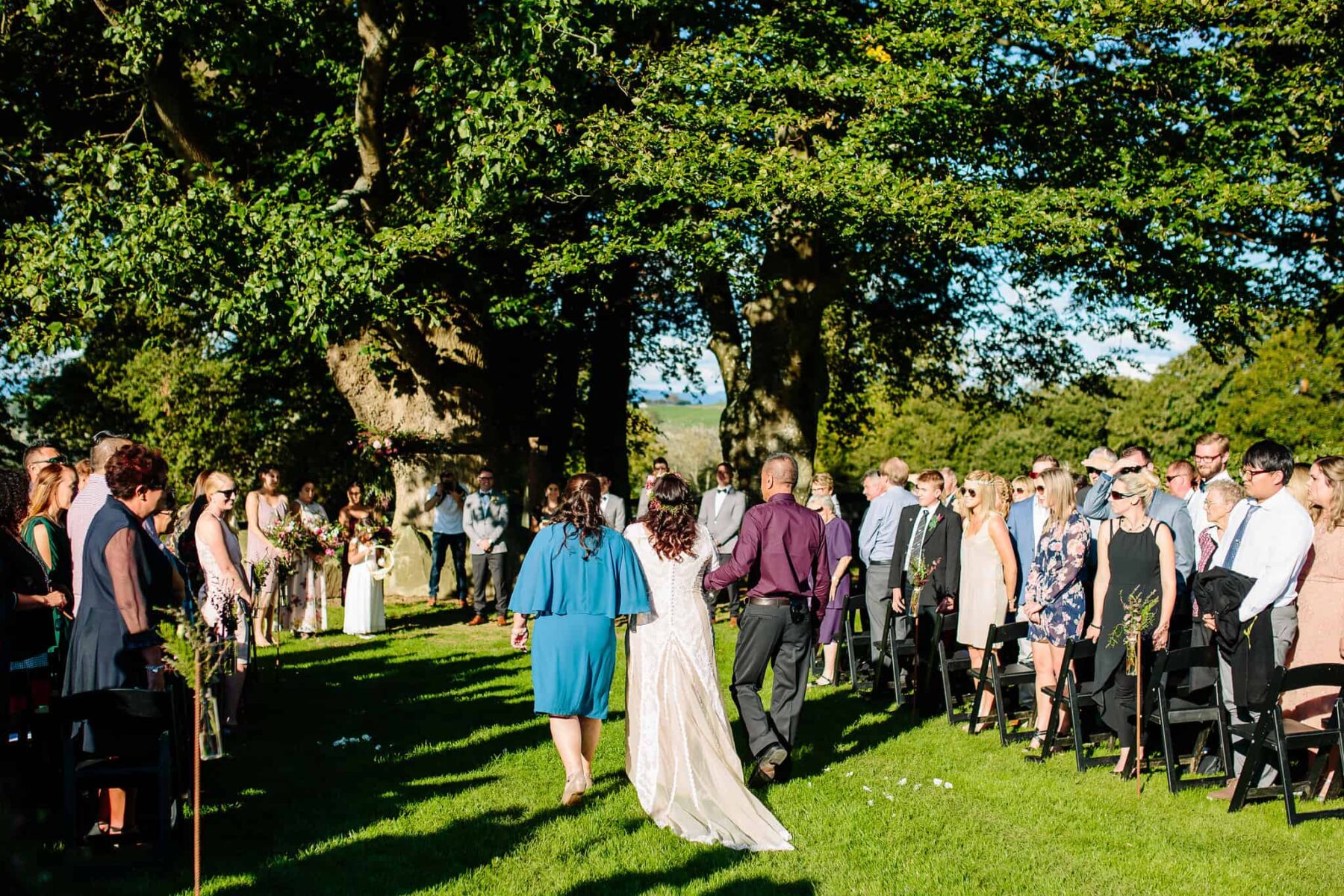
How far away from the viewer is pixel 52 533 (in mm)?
A: 7379

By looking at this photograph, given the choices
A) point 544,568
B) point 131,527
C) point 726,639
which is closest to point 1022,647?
point 726,639

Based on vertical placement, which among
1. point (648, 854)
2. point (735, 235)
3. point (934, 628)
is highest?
point (735, 235)

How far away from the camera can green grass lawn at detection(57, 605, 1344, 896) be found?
5.75 m

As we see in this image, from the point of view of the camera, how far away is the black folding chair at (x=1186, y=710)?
7277mm

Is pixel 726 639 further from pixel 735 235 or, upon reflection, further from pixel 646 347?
pixel 646 347

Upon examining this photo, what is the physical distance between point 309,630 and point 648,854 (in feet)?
32.8

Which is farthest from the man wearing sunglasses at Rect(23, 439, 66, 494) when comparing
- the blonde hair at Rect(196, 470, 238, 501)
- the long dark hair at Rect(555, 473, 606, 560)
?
the long dark hair at Rect(555, 473, 606, 560)

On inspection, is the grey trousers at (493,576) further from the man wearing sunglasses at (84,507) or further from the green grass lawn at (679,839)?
the man wearing sunglasses at (84,507)

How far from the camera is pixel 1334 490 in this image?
23.8ft

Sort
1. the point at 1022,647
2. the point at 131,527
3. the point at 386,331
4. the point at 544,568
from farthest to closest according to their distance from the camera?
the point at 386,331
the point at 1022,647
the point at 544,568
the point at 131,527

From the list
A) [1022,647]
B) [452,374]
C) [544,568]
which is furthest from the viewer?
[452,374]

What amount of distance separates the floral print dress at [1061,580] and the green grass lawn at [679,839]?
98cm

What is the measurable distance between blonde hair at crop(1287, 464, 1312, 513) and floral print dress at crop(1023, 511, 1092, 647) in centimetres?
142

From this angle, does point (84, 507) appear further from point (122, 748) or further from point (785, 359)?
point (785, 359)
